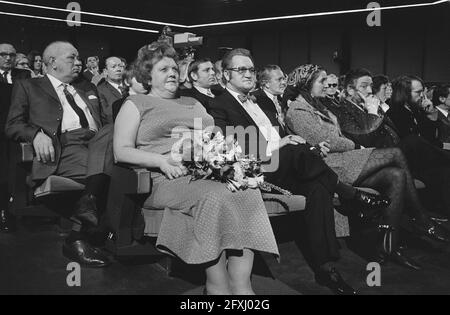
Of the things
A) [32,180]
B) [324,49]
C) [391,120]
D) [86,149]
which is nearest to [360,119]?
[391,120]

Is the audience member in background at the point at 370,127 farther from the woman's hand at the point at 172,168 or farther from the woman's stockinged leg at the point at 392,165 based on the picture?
the woman's hand at the point at 172,168

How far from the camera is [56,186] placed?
9.67 feet

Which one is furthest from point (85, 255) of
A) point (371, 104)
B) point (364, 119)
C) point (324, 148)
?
point (371, 104)

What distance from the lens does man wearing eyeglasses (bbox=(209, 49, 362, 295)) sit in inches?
107

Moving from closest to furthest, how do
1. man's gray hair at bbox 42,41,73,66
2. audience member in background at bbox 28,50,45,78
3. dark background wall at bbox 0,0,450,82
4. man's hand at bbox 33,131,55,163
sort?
1. man's hand at bbox 33,131,55,163
2. man's gray hair at bbox 42,41,73,66
3. audience member in background at bbox 28,50,45,78
4. dark background wall at bbox 0,0,450,82

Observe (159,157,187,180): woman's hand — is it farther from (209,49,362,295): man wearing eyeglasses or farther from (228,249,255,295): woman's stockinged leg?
(209,49,362,295): man wearing eyeglasses

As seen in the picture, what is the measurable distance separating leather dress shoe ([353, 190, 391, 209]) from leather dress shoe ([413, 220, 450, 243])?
20.2 inches

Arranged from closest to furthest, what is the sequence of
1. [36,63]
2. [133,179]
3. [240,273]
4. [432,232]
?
1. [240,273]
2. [133,179]
3. [432,232]
4. [36,63]

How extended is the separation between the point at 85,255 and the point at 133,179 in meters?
0.65

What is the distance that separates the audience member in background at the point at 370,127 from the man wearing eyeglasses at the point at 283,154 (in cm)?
83

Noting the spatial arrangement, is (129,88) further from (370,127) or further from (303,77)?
(370,127)

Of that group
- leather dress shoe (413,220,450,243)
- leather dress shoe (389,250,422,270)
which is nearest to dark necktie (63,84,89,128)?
leather dress shoe (389,250,422,270)

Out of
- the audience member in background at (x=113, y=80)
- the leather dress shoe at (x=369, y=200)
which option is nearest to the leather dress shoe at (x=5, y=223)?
the audience member in background at (x=113, y=80)

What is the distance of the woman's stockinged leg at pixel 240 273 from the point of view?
214 centimetres
